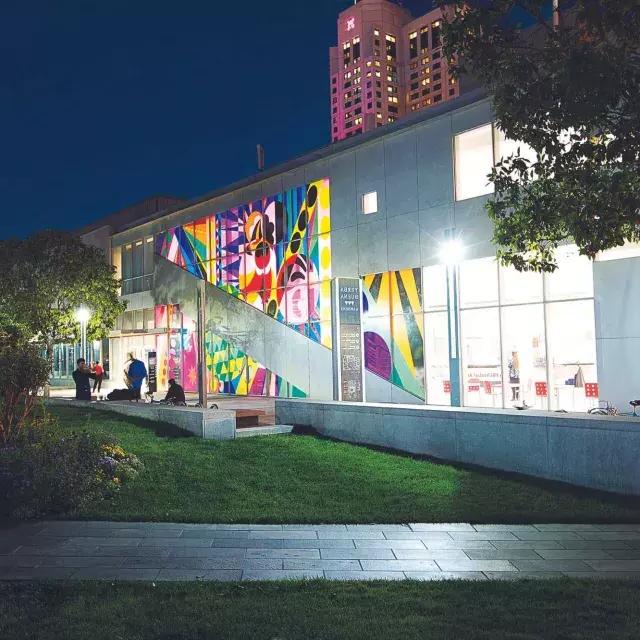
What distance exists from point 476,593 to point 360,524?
2.81 m

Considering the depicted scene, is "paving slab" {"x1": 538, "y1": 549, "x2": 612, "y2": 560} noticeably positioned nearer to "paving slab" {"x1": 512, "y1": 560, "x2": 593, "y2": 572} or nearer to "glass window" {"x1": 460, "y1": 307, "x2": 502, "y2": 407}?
"paving slab" {"x1": 512, "y1": 560, "x2": 593, "y2": 572}

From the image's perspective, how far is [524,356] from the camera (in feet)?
63.1

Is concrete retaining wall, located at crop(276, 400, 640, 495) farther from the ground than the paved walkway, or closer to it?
farther from the ground

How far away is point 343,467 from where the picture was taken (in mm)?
11508

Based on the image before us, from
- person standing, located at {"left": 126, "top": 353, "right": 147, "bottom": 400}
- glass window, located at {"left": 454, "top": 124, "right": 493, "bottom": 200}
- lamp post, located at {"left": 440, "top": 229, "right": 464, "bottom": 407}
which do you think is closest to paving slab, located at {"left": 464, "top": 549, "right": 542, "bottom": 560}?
lamp post, located at {"left": 440, "top": 229, "right": 464, "bottom": 407}

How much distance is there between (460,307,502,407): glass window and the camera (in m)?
19.8

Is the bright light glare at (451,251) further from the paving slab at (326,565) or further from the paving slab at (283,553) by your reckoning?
the paving slab at (326,565)

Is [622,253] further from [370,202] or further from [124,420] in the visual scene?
[124,420]

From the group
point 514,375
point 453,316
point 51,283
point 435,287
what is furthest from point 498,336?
point 51,283

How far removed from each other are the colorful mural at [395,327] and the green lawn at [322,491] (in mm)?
8521

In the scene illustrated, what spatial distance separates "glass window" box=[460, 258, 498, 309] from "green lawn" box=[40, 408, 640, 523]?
26.7 feet

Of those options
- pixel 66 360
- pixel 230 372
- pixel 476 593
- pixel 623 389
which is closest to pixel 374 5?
pixel 66 360

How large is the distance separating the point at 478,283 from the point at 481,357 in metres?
2.01

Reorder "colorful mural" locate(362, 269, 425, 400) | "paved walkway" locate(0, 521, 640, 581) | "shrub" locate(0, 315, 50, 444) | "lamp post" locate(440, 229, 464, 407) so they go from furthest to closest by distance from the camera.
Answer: "colorful mural" locate(362, 269, 425, 400) → "lamp post" locate(440, 229, 464, 407) → "shrub" locate(0, 315, 50, 444) → "paved walkway" locate(0, 521, 640, 581)
